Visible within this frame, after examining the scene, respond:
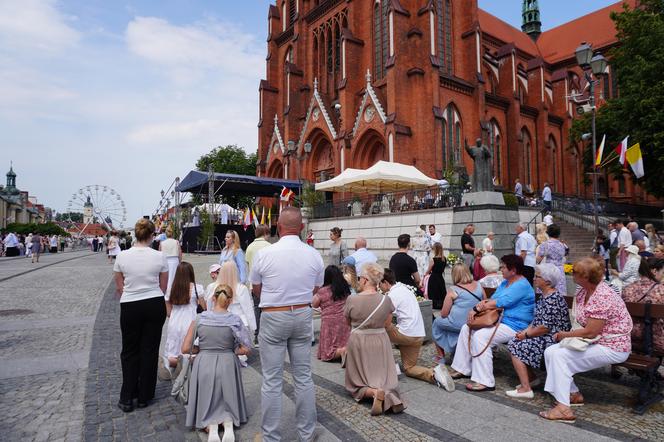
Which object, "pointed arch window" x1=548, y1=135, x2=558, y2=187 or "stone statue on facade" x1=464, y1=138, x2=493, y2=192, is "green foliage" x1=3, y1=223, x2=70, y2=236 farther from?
"pointed arch window" x1=548, y1=135, x2=558, y2=187

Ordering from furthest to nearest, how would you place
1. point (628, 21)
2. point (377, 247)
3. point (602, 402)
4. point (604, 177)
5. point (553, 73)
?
point (553, 73) → point (604, 177) → point (628, 21) → point (377, 247) → point (602, 402)

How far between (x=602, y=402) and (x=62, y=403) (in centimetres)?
540

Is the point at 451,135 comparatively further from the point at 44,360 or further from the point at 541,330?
the point at 44,360

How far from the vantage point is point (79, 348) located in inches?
Answer: 251

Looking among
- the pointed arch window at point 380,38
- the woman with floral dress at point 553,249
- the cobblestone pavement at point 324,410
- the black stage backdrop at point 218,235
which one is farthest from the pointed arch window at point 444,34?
the cobblestone pavement at point 324,410

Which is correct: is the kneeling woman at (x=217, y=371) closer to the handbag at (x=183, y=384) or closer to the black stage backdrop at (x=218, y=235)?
the handbag at (x=183, y=384)

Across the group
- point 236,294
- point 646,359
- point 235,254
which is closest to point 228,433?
point 236,294

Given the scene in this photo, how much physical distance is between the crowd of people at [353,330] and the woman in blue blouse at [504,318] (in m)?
0.01

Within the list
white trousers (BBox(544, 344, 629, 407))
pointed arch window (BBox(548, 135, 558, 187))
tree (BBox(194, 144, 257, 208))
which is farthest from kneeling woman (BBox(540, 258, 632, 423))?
tree (BBox(194, 144, 257, 208))

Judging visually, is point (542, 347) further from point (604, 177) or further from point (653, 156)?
point (604, 177)

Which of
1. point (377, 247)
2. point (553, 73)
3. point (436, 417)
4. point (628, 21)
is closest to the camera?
point (436, 417)

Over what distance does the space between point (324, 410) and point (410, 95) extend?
78.1ft

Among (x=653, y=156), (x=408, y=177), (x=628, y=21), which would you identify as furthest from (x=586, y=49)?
(x=628, y=21)

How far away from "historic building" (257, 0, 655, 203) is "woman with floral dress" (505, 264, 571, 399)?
1893cm
